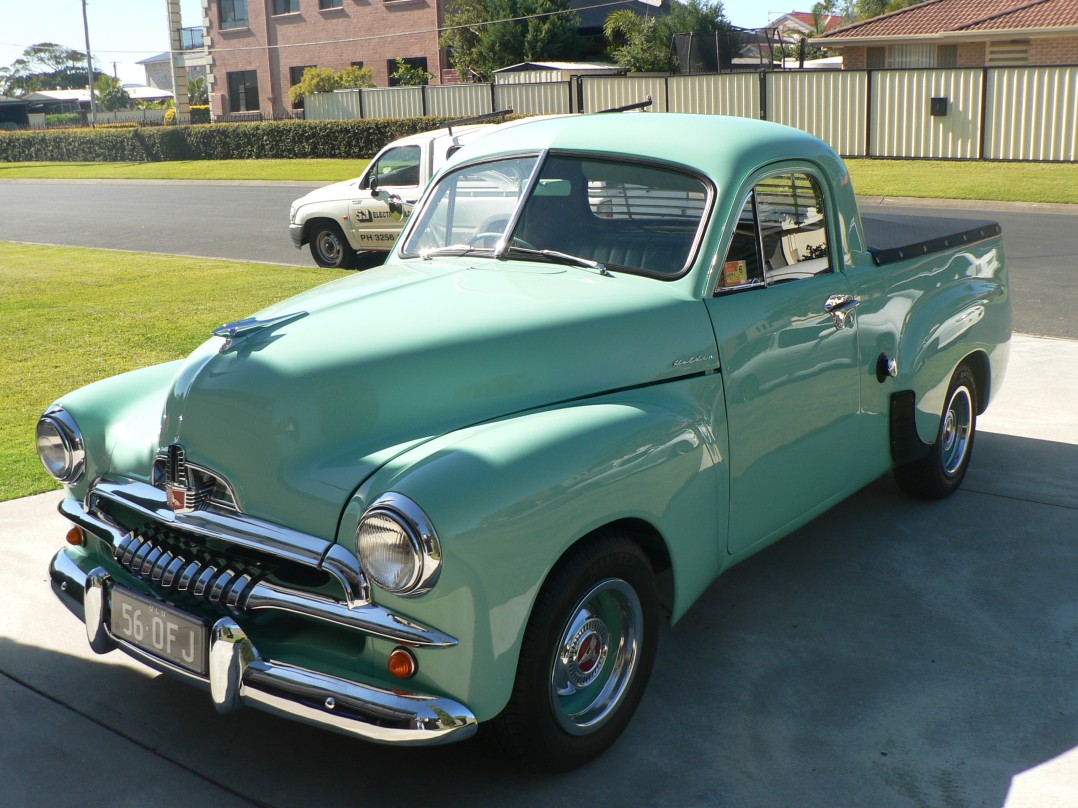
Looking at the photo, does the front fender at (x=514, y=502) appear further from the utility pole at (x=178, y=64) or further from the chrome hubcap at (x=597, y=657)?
the utility pole at (x=178, y=64)

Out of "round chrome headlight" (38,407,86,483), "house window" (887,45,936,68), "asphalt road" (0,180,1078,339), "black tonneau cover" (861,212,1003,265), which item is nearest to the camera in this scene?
"round chrome headlight" (38,407,86,483)

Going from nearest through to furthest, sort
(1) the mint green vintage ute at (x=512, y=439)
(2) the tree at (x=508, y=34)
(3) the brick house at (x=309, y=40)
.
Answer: (1) the mint green vintage ute at (x=512, y=439)
(2) the tree at (x=508, y=34)
(3) the brick house at (x=309, y=40)

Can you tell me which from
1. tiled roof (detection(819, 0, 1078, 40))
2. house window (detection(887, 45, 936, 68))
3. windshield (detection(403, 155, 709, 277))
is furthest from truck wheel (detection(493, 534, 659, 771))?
house window (detection(887, 45, 936, 68))

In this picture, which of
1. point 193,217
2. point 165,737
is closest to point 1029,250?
Result: point 165,737

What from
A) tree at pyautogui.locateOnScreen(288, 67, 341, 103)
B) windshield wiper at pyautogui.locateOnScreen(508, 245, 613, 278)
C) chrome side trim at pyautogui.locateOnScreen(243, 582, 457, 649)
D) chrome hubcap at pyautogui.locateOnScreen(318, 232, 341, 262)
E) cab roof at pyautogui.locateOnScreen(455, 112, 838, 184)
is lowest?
chrome side trim at pyautogui.locateOnScreen(243, 582, 457, 649)

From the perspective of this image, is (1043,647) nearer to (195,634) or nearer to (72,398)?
(195,634)

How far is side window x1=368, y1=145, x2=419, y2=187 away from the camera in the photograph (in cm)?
1323

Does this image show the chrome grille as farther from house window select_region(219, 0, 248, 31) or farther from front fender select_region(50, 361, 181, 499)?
house window select_region(219, 0, 248, 31)

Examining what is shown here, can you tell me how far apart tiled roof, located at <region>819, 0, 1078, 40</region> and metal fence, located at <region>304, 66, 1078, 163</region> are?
9.06 m

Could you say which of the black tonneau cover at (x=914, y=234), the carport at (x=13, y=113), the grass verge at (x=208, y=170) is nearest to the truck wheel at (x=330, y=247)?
the black tonneau cover at (x=914, y=234)

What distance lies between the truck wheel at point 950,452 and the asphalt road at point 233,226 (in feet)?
12.3

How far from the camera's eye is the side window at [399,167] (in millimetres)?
13234

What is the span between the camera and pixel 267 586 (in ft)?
9.79

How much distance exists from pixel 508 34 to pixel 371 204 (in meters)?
27.9
